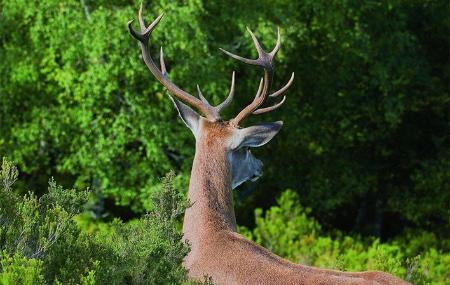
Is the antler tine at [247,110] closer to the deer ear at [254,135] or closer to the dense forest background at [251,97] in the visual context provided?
the deer ear at [254,135]

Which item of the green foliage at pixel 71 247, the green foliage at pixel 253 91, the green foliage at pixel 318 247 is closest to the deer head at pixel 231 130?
the green foliage at pixel 318 247

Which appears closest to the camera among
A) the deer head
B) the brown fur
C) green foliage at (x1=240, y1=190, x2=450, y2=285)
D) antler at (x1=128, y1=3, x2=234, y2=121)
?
the brown fur

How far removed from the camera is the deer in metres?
7.07

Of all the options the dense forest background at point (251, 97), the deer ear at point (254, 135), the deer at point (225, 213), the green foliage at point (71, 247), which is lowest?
the green foliage at point (71, 247)

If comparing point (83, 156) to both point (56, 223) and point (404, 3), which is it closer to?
point (404, 3)

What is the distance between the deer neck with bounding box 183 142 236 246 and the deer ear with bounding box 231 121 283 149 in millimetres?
265

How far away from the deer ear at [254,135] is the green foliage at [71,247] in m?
2.98

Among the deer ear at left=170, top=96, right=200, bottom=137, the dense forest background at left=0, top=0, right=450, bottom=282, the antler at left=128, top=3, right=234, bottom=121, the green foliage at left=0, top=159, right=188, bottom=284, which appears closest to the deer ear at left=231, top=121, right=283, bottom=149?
the antler at left=128, top=3, right=234, bottom=121

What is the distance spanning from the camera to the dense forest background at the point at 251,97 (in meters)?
17.0

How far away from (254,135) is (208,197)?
1111 millimetres

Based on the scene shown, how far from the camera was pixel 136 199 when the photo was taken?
17656mm

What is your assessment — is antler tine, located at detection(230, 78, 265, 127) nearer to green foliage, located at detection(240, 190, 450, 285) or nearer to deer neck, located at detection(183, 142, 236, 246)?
deer neck, located at detection(183, 142, 236, 246)

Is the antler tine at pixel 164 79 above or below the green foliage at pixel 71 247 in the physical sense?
above

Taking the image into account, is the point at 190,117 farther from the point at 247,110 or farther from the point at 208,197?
the point at 208,197
